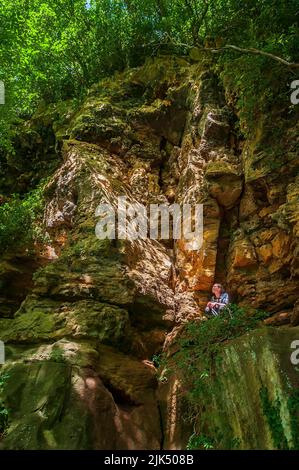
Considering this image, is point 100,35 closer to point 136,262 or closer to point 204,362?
point 136,262

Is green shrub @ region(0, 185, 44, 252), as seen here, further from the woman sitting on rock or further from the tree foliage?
the woman sitting on rock

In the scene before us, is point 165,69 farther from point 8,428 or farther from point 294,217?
point 8,428

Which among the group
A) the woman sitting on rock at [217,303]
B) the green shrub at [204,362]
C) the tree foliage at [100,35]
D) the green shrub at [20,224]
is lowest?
the green shrub at [204,362]

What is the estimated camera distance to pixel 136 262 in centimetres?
857

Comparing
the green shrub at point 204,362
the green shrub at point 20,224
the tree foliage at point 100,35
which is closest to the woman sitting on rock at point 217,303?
the green shrub at point 204,362

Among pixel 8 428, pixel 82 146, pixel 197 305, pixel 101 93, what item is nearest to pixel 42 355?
pixel 8 428

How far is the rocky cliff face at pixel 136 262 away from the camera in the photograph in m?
5.66

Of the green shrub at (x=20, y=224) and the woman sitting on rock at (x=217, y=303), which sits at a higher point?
the green shrub at (x=20, y=224)

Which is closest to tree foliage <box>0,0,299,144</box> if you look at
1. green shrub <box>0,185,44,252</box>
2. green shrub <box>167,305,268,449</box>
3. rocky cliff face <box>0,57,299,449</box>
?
rocky cliff face <box>0,57,299,449</box>

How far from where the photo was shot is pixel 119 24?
14.5 meters

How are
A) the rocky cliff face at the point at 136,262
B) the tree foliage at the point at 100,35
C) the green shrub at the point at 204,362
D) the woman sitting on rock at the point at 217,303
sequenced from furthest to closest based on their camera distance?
the tree foliage at the point at 100,35, the woman sitting on rock at the point at 217,303, the rocky cliff face at the point at 136,262, the green shrub at the point at 204,362

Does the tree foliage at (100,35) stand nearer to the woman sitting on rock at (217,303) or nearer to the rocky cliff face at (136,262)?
the rocky cliff face at (136,262)

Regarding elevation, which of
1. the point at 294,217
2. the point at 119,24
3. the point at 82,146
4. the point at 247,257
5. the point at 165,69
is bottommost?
the point at 247,257
